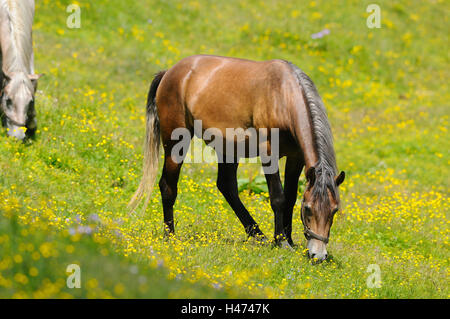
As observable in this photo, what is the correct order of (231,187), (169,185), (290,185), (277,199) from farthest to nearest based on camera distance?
(231,187)
(169,185)
(290,185)
(277,199)

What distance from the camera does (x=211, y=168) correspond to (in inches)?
448

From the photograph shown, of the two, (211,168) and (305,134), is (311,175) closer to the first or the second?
(305,134)

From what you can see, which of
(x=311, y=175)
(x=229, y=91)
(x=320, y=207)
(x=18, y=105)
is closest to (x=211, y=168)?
(x=229, y=91)

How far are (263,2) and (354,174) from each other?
12.9 metres

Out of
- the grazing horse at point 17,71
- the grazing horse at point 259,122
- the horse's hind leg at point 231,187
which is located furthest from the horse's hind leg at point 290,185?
the grazing horse at point 17,71

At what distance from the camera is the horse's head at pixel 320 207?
609 centimetres

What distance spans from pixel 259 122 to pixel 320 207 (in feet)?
5.44

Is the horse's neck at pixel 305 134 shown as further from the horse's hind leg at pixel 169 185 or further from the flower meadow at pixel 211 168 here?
the horse's hind leg at pixel 169 185

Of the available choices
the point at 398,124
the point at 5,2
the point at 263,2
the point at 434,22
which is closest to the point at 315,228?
the point at 5,2

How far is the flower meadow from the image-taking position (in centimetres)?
543

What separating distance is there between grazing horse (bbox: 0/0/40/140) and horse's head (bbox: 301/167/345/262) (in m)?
5.49

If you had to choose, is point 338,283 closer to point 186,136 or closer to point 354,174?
point 186,136

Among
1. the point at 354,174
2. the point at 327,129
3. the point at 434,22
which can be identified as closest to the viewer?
the point at 327,129

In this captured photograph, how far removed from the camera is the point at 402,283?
259 inches
